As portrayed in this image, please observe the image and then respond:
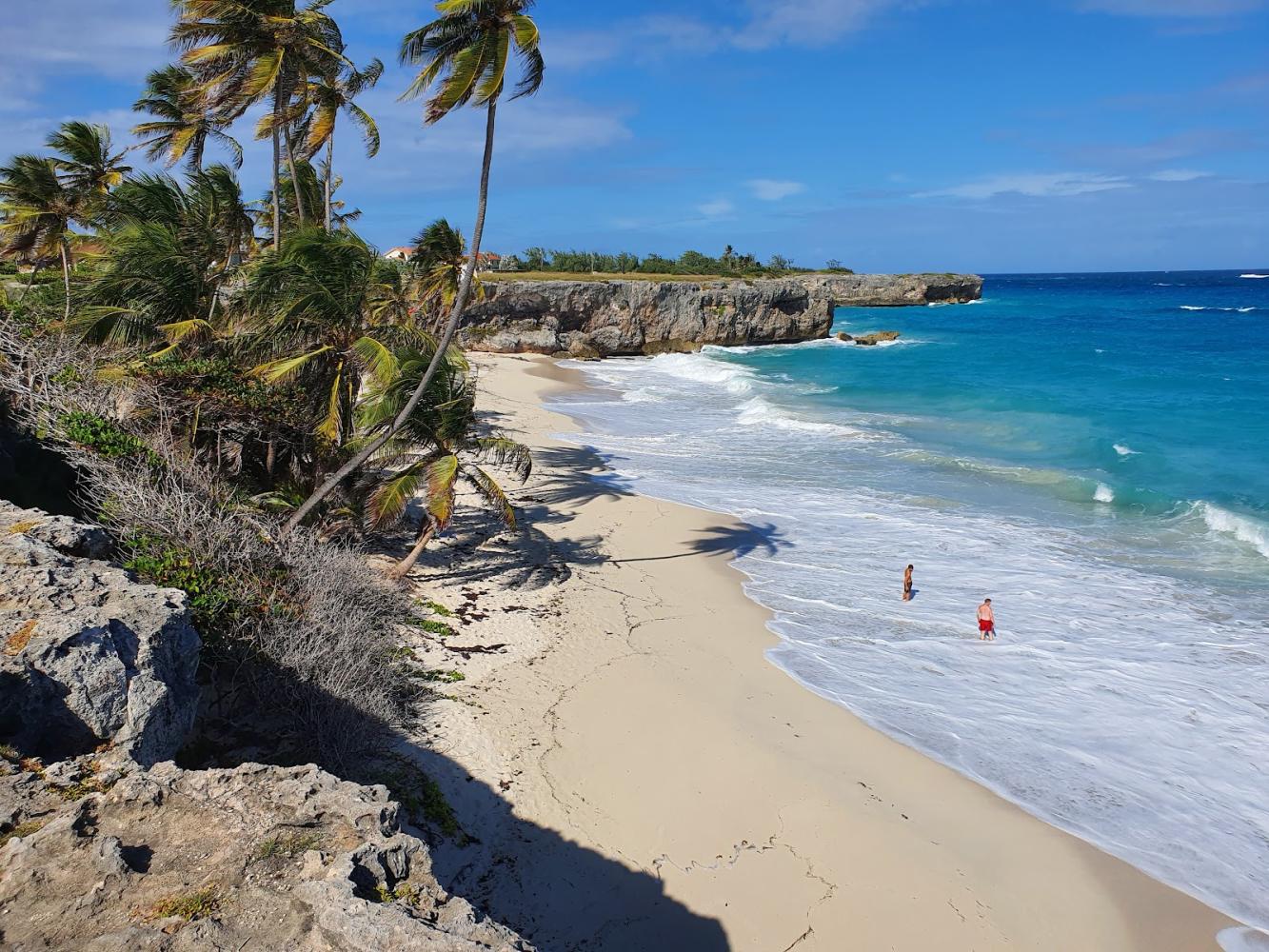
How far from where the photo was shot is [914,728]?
995 cm

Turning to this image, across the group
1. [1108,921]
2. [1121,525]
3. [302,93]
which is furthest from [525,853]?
[1121,525]

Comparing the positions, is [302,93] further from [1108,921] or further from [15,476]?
[1108,921]

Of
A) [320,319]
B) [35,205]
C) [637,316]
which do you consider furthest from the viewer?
[637,316]

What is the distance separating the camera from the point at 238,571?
7762 millimetres

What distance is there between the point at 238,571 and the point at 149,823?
3799 millimetres

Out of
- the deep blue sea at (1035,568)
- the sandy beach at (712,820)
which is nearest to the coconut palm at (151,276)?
the sandy beach at (712,820)

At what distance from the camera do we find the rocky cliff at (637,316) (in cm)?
4706

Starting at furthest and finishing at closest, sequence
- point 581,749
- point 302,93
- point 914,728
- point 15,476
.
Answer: point 302,93, point 914,728, point 15,476, point 581,749

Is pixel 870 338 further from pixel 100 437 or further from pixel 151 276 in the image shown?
pixel 100 437

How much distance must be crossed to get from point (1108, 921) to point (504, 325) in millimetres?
43841

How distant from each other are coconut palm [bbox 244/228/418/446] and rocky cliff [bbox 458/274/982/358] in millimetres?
29099

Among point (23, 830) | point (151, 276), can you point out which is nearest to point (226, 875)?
point (23, 830)

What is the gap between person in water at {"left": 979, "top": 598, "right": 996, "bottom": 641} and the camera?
12.2m

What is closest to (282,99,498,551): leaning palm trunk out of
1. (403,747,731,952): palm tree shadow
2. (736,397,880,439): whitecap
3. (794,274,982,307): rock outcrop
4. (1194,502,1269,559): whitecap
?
(403,747,731,952): palm tree shadow
